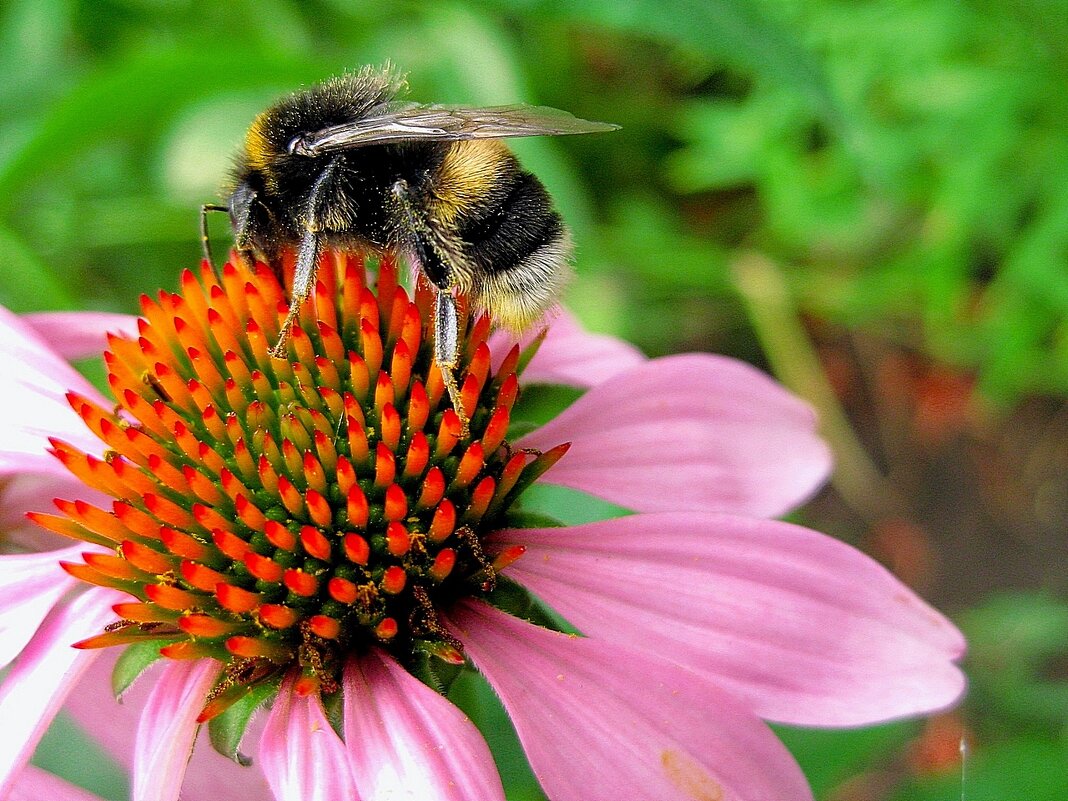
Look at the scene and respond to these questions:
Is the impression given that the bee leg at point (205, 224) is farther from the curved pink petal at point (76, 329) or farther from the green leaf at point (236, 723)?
the green leaf at point (236, 723)

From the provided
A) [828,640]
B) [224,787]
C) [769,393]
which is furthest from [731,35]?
[224,787]

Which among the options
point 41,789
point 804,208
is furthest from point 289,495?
point 804,208

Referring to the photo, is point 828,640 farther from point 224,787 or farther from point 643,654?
point 224,787

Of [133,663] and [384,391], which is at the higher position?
[384,391]

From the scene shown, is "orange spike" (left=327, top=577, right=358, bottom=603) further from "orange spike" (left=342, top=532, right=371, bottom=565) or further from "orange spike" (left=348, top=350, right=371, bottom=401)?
"orange spike" (left=348, top=350, right=371, bottom=401)

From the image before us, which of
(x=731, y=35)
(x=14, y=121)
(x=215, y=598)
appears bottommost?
(x=215, y=598)

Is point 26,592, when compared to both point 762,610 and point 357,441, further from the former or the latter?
point 762,610

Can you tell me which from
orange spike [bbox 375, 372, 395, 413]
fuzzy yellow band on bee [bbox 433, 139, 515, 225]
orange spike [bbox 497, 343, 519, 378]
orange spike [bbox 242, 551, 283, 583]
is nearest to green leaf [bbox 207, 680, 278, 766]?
orange spike [bbox 242, 551, 283, 583]
